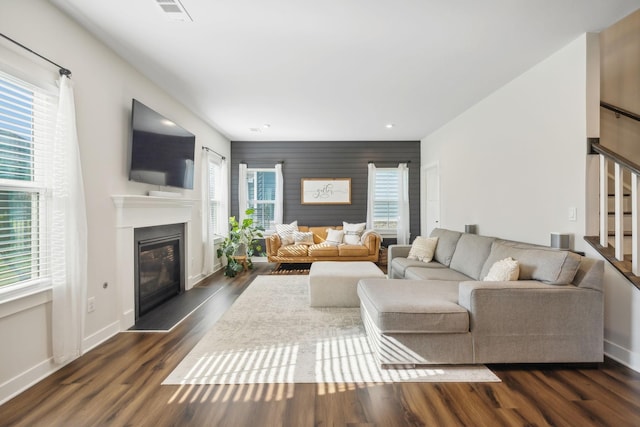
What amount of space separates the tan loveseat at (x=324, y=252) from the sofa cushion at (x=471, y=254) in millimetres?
2007

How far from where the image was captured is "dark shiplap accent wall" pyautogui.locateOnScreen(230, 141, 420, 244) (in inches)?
266

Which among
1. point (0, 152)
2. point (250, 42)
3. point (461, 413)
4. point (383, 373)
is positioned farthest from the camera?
point (250, 42)

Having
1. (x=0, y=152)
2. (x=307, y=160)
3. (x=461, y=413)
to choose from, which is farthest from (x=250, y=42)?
(x=307, y=160)

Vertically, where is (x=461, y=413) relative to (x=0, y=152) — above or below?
below

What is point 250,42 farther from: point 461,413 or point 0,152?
point 461,413

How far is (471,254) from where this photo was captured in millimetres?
3549

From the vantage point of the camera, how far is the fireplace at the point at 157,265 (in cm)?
338

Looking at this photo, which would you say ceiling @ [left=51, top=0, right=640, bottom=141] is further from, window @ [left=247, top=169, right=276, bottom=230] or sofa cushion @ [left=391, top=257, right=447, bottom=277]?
window @ [left=247, top=169, right=276, bottom=230]

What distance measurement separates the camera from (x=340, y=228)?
21.6 ft

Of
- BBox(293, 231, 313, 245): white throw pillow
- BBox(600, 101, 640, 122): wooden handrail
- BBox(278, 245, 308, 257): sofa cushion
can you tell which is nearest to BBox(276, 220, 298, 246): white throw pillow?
BBox(293, 231, 313, 245): white throw pillow

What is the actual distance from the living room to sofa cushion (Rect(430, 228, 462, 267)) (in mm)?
408

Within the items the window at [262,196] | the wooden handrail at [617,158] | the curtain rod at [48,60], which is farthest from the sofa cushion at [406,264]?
the curtain rod at [48,60]

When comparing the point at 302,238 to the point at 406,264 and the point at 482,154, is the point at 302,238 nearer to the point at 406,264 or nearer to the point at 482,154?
the point at 406,264

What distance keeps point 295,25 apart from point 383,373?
2.72 meters
